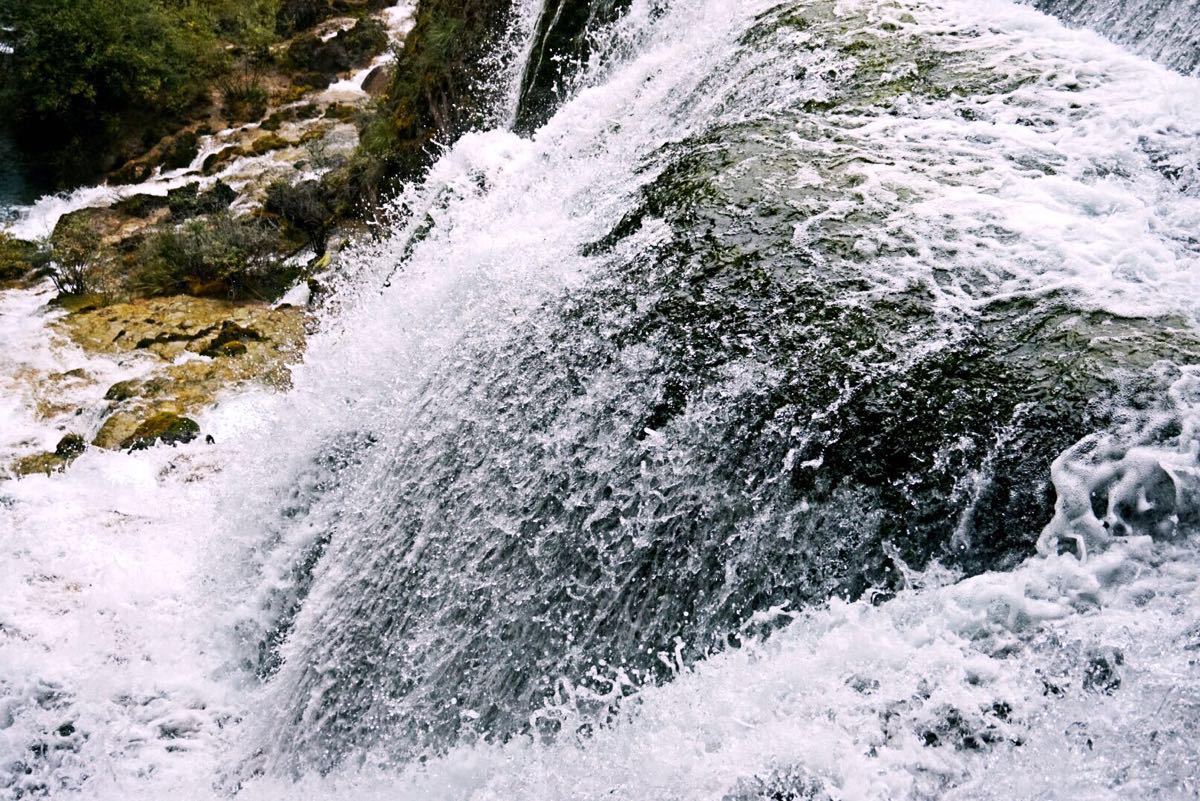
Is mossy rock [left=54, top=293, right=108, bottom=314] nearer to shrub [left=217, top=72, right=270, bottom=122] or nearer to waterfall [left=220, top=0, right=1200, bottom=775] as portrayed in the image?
waterfall [left=220, top=0, right=1200, bottom=775]

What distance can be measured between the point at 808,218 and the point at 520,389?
158 cm

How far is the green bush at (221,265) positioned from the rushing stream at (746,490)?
187 inches

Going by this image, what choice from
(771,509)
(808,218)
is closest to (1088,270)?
(808,218)

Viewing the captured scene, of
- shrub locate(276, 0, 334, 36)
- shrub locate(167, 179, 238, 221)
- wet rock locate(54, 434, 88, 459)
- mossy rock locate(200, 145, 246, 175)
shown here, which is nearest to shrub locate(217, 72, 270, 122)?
mossy rock locate(200, 145, 246, 175)

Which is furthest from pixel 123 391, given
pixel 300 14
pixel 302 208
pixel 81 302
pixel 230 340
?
pixel 300 14

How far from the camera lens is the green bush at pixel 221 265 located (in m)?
10.1

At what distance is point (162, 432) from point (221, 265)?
3.41 m

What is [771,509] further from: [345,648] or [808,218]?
[345,648]

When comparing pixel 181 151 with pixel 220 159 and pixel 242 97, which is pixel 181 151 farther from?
pixel 242 97

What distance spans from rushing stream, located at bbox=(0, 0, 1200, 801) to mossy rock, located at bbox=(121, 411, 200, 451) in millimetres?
1412

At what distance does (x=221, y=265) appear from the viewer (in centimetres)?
1005

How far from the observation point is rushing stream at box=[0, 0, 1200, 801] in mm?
2475

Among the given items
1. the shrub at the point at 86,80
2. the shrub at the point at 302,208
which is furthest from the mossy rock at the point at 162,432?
the shrub at the point at 86,80

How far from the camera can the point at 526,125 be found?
7746 millimetres
